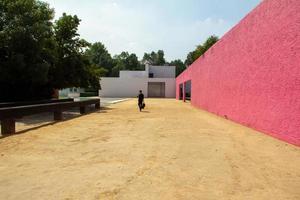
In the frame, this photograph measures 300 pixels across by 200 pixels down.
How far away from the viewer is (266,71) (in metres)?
11.9

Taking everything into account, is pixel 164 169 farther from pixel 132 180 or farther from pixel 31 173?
pixel 31 173

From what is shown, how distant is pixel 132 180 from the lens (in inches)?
225

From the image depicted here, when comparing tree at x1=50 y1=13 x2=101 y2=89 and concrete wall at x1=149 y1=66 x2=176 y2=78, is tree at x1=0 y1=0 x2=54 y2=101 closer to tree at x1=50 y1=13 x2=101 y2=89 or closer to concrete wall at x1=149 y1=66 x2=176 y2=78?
tree at x1=50 y1=13 x2=101 y2=89

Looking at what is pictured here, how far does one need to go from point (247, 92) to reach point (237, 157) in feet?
23.0

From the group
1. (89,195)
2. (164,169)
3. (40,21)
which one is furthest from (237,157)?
(40,21)

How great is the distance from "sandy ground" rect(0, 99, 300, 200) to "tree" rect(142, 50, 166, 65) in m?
122

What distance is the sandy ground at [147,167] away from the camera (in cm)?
512

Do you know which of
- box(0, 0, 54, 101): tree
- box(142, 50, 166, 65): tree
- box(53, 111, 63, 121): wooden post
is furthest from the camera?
box(142, 50, 166, 65): tree

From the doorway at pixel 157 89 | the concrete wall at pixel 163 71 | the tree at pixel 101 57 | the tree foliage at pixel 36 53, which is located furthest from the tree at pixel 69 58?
the tree at pixel 101 57

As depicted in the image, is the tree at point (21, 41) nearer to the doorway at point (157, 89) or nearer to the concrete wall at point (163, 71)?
the doorway at point (157, 89)

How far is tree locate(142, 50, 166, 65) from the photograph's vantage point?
132 meters

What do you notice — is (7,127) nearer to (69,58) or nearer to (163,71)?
(69,58)

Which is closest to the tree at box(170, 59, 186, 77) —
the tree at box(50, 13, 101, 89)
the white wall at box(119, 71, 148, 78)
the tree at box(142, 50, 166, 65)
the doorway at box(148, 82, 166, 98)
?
the tree at box(142, 50, 166, 65)

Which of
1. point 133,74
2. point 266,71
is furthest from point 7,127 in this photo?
point 133,74
